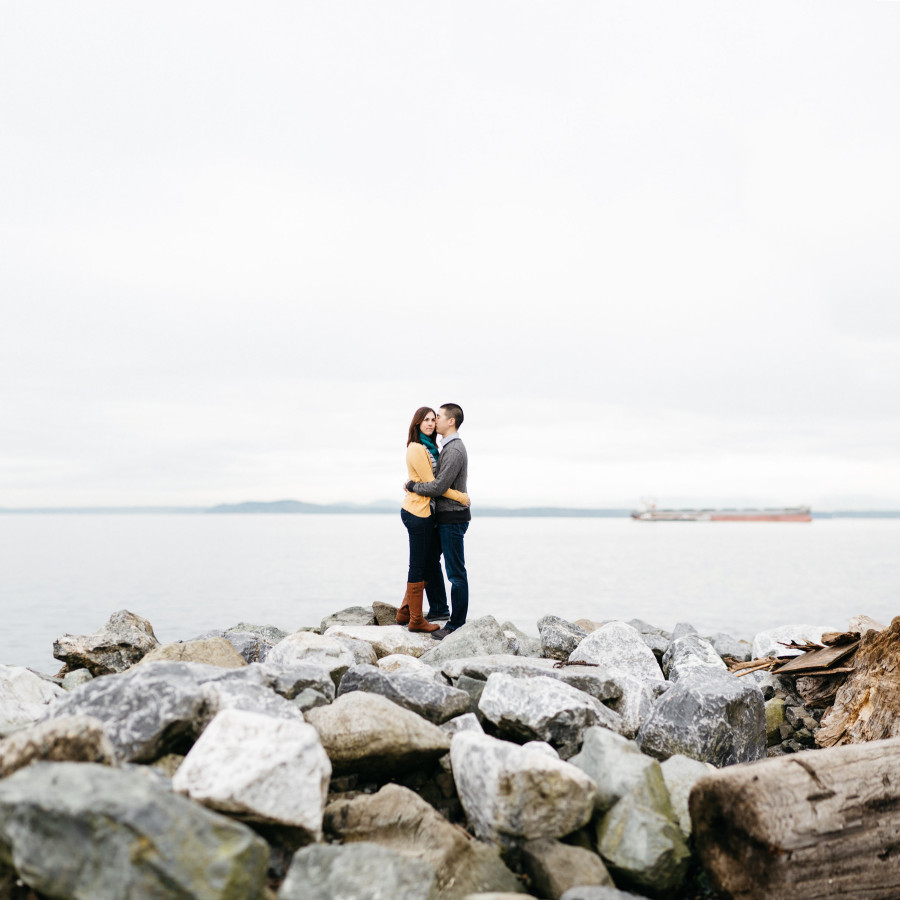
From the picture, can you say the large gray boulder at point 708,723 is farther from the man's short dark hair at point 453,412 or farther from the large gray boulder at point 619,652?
the man's short dark hair at point 453,412

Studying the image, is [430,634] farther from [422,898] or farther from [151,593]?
[151,593]

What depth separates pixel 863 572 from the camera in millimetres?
29906

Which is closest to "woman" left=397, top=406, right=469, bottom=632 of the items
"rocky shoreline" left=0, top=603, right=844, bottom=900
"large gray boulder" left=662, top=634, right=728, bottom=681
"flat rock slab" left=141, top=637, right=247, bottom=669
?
"large gray boulder" left=662, top=634, right=728, bottom=681

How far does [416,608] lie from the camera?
9195 millimetres

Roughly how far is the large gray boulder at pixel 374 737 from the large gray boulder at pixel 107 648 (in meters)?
3.88

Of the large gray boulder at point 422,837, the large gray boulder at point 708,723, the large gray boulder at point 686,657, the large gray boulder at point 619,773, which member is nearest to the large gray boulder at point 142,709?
the large gray boulder at point 422,837

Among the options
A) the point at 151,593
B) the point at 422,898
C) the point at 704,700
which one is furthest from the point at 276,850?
the point at 151,593

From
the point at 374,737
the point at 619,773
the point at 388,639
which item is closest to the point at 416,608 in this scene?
the point at 388,639

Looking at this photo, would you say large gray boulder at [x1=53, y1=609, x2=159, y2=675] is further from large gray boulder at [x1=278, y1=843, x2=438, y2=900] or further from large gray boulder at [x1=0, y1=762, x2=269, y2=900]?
large gray boulder at [x1=278, y1=843, x2=438, y2=900]

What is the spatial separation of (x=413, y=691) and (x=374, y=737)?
82 centimetres

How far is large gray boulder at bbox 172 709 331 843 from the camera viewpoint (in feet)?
10.7

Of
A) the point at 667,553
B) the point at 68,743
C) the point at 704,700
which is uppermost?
the point at 68,743

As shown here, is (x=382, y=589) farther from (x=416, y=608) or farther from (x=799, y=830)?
(x=799, y=830)

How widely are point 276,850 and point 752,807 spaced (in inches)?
87.9
